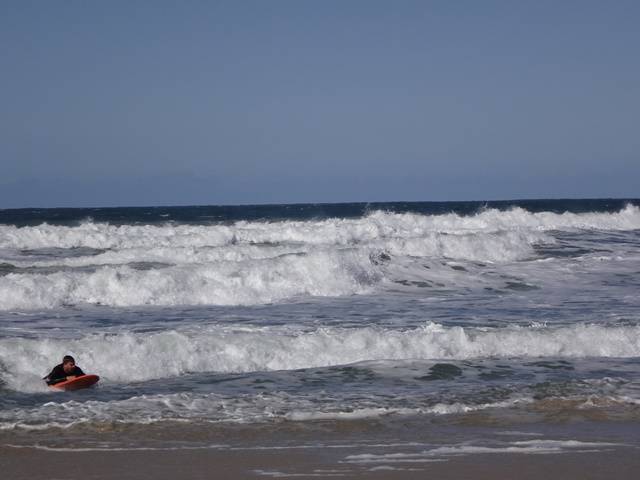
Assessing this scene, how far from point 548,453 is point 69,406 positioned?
4.73 m

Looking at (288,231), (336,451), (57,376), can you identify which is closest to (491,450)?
(336,451)

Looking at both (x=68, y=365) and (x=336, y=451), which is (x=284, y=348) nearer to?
(x=68, y=365)

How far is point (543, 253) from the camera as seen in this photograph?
28062 millimetres

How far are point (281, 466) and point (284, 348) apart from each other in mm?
5225

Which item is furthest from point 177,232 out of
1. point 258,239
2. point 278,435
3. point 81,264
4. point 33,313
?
point 278,435

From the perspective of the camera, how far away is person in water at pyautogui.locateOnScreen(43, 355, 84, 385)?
10.1m

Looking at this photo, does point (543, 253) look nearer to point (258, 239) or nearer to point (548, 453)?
point (258, 239)

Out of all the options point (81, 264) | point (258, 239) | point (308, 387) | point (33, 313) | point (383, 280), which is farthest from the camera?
point (258, 239)

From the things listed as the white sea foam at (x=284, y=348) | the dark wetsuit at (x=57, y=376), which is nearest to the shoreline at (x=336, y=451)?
the dark wetsuit at (x=57, y=376)

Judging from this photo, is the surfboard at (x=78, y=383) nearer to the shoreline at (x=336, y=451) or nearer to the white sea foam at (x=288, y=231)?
the shoreline at (x=336, y=451)

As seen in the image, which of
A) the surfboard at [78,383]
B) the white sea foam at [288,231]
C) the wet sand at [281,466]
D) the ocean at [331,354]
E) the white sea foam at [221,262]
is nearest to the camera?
the wet sand at [281,466]

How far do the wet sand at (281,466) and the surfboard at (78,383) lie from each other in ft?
8.28

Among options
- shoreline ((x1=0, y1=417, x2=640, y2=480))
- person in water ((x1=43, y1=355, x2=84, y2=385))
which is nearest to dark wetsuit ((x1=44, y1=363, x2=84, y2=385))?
person in water ((x1=43, y1=355, x2=84, y2=385))

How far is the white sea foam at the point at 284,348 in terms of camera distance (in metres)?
11.3
